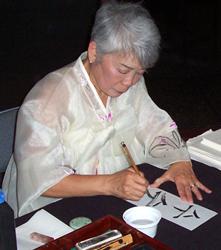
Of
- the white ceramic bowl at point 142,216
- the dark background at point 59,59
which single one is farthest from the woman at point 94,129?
the dark background at point 59,59

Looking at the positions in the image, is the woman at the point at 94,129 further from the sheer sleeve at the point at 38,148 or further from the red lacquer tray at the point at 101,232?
the red lacquer tray at the point at 101,232

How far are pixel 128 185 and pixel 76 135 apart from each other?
1.29 feet

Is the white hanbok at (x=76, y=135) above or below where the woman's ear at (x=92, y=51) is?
below

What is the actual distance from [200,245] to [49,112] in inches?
27.6

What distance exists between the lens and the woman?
174cm

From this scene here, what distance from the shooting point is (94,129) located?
1.95m

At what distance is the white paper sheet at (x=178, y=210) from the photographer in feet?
4.99

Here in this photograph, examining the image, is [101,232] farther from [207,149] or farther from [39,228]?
[207,149]

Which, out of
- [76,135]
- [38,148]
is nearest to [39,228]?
[38,148]

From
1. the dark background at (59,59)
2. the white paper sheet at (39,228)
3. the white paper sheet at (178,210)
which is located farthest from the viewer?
the dark background at (59,59)

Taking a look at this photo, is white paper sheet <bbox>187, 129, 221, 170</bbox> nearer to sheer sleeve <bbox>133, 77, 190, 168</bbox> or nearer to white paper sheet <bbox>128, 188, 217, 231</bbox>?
sheer sleeve <bbox>133, 77, 190, 168</bbox>

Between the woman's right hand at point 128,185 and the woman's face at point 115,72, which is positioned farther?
the woman's face at point 115,72

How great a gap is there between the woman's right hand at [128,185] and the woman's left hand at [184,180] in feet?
0.44

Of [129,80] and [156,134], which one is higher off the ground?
[129,80]
